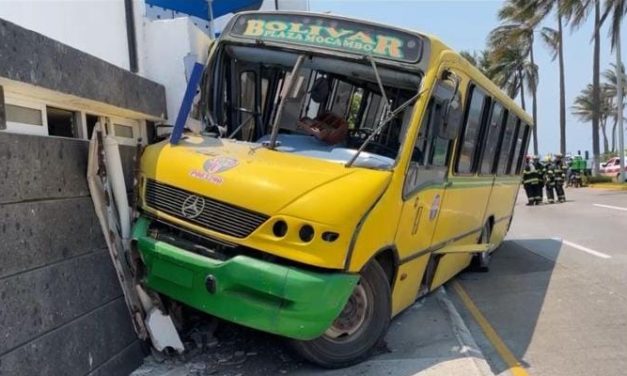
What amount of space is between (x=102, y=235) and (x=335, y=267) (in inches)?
71.3

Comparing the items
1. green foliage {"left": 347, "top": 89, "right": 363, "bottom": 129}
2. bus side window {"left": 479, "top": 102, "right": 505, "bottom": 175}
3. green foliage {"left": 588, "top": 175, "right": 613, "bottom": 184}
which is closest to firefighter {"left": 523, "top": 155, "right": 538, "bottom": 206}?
green foliage {"left": 588, "top": 175, "right": 613, "bottom": 184}

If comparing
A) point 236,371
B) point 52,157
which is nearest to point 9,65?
point 52,157

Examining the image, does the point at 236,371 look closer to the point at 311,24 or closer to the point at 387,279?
the point at 387,279

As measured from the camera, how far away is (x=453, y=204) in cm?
718

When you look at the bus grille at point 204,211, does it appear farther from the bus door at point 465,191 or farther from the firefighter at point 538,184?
the firefighter at point 538,184

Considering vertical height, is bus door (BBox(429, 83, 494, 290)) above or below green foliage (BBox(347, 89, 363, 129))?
below

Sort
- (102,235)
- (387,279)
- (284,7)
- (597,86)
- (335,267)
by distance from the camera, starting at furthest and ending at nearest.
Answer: (597,86) → (284,7) → (387,279) → (102,235) → (335,267)

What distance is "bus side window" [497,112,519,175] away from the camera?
984 cm

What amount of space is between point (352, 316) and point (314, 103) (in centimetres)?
203

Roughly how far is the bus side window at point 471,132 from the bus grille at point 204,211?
3157 mm

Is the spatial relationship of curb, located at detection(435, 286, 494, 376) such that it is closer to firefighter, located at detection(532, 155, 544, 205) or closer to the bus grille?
the bus grille

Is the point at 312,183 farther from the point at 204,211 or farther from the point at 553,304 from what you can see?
the point at 553,304

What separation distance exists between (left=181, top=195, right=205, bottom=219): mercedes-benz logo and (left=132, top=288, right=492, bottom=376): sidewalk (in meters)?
1.24

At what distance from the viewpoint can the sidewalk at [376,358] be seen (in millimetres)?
5152
